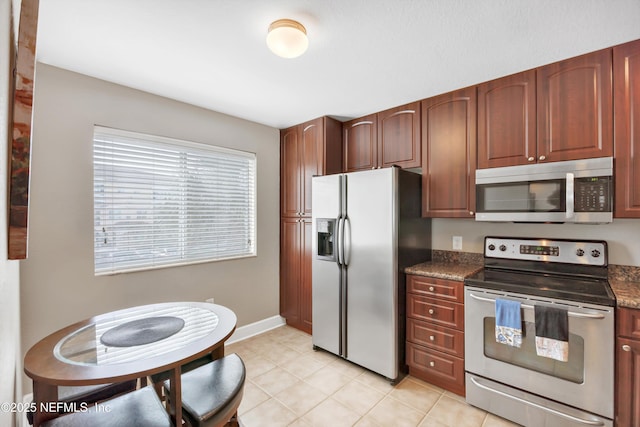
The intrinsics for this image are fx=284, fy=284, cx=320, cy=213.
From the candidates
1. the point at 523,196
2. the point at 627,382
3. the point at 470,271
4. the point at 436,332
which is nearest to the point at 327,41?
the point at 523,196

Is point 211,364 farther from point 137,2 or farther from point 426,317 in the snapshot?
point 137,2

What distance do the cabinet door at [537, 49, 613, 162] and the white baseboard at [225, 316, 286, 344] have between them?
311 centimetres

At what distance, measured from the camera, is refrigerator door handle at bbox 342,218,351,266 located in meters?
2.60

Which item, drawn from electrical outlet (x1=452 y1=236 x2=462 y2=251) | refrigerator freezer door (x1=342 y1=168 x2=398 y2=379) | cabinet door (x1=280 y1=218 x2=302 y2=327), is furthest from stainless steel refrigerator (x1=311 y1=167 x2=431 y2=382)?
cabinet door (x1=280 y1=218 x2=302 y2=327)

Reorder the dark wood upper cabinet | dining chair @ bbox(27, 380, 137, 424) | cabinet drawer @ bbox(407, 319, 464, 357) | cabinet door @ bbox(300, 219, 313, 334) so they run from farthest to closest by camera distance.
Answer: cabinet door @ bbox(300, 219, 313, 334)
the dark wood upper cabinet
cabinet drawer @ bbox(407, 319, 464, 357)
dining chair @ bbox(27, 380, 137, 424)

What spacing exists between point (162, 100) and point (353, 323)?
2.69 meters

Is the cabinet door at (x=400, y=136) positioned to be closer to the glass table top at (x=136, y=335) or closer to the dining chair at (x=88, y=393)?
the glass table top at (x=136, y=335)

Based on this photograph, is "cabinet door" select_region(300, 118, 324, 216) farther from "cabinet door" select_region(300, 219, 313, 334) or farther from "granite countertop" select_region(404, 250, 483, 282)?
"granite countertop" select_region(404, 250, 483, 282)

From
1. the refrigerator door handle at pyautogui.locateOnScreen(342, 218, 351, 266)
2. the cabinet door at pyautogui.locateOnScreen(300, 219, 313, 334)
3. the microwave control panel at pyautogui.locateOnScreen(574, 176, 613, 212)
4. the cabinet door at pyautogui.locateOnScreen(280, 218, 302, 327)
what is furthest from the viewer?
the cabinet door at pyautogui.locateOnScreen(280, 218, 302, 327)

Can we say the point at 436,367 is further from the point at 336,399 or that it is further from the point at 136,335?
the point at 136,335

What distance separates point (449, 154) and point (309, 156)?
1.47 m

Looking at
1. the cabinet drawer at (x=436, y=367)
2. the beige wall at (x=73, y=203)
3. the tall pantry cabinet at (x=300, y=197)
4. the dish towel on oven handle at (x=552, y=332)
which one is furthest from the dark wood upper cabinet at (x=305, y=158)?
the dish towel on oven handle at (x=552, y=332)

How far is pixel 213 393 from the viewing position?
1.34m

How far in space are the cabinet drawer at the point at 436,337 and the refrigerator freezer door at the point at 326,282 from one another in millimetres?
672
